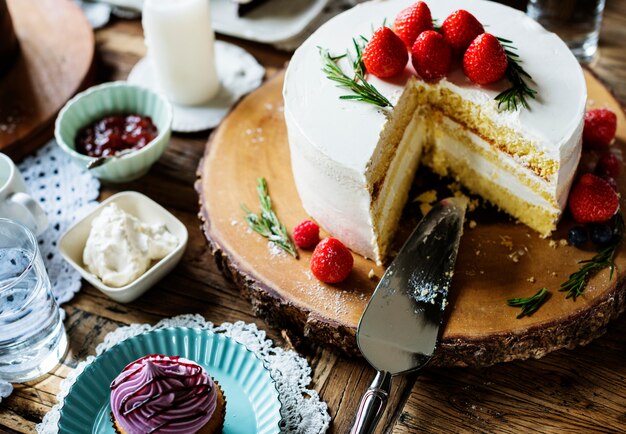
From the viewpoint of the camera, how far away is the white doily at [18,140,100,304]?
114 inches

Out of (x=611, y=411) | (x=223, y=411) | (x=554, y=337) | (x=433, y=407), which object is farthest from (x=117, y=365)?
(x=611, y=411)

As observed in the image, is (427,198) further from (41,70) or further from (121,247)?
(41,70)

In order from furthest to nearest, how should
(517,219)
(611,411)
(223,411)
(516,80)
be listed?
(517,219), (516,80), (611,411), (223,411)

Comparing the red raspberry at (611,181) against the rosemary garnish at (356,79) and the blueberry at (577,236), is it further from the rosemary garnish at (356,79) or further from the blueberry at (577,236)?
the rosemary garnish at (356,79)

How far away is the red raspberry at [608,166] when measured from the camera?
2906 mm

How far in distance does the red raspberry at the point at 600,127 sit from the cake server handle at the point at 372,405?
1390 millimetres

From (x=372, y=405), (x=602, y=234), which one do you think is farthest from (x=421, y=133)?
(x=372, y=405)

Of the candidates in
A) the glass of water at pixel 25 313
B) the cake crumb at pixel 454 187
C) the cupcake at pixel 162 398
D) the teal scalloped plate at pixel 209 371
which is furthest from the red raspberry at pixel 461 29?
the glass of water at pixel 25 313

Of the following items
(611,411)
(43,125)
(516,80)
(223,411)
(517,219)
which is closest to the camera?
(223,411)

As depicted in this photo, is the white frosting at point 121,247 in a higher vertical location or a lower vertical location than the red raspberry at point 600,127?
lower

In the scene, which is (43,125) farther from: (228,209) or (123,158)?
(228,209)

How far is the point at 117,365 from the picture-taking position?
238 centimetres

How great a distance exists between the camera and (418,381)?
99.4 inches

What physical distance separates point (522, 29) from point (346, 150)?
984 mm
